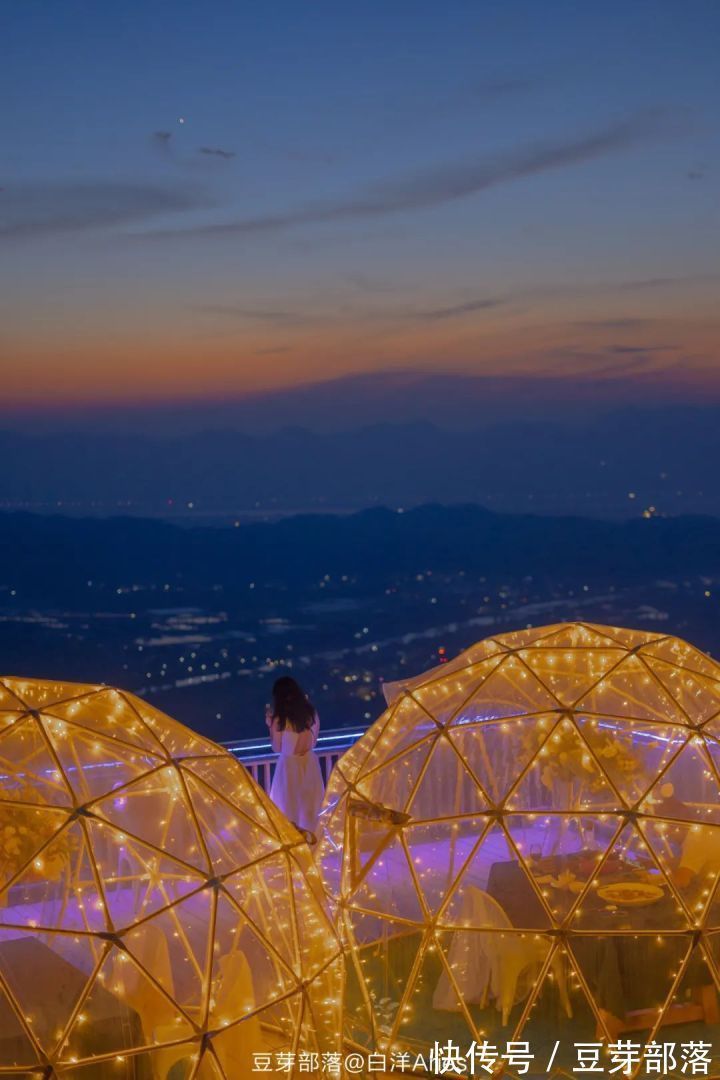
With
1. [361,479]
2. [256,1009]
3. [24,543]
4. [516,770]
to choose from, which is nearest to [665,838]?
[516,770]

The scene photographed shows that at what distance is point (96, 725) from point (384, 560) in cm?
2566

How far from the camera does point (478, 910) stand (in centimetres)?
599

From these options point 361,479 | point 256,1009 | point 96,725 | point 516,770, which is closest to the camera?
point 256,1009

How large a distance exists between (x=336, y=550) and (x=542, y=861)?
81.5ft

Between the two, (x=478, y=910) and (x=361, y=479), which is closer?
(x=478, y=910)

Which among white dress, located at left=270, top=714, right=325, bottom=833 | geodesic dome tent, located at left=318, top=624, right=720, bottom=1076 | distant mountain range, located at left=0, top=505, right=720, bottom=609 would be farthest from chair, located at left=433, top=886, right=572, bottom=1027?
distant mountain range, located at left=0, top=505, right=720, bottom=609

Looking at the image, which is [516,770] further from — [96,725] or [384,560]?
[384,560]

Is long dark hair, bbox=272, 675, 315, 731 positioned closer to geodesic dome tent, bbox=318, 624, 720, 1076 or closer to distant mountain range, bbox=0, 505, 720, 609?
geodesic dome tent, bbox=318, 624, 720, 1076

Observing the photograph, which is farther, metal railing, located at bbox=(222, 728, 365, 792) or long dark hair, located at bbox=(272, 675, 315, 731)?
metal railing, located at bbox=(222, 728, 365, 792)

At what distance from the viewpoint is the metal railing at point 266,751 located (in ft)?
29.6

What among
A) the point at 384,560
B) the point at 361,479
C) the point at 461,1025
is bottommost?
the point at 461,1025

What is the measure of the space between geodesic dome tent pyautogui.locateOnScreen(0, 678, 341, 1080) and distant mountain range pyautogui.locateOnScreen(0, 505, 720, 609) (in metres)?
20.1

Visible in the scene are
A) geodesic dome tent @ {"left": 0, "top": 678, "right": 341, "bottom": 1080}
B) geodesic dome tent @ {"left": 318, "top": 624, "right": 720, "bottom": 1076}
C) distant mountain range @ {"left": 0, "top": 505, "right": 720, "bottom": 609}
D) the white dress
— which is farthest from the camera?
distant mountain range @ {"left": 0, "top": 505, "right": 720, "bottom": 609}

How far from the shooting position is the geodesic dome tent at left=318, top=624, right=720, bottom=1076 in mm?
5742
